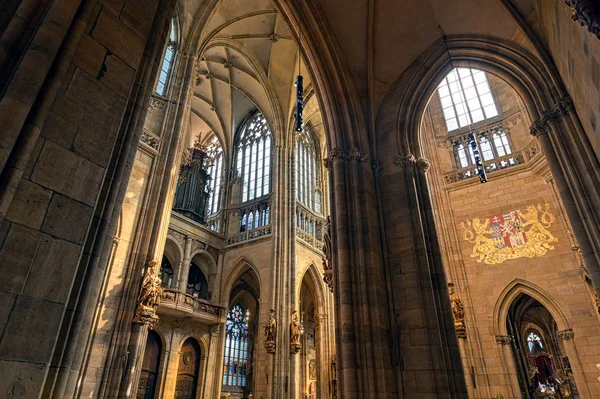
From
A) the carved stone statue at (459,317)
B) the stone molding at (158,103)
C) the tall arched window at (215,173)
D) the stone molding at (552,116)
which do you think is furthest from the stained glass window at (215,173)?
the stone molding at (552,116)

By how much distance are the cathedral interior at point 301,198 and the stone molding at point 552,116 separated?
Result: 0.04 meters

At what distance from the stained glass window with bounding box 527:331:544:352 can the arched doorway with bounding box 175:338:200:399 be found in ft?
53.5

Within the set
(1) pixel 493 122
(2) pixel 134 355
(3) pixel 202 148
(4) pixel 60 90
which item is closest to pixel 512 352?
(1) pixel 493 122

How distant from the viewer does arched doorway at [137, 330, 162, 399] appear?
495 inches

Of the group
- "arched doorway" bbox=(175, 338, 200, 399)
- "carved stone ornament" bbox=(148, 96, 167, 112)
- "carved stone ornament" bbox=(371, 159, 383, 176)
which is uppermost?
"carved stone ornament" bbox=(148, 96, 167, 112)

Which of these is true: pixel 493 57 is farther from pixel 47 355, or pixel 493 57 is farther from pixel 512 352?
pixel 47 355

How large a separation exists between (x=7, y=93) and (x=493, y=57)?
8.92 metres

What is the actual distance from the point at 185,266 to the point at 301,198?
22.6 feet

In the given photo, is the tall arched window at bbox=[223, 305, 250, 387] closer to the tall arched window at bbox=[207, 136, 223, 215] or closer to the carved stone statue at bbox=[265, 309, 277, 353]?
the carved stone statue at bbox=[265, 309, 277, 353]

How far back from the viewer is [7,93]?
2279 millimetres

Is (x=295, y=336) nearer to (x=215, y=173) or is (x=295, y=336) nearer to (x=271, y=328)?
(x=271, y=328)

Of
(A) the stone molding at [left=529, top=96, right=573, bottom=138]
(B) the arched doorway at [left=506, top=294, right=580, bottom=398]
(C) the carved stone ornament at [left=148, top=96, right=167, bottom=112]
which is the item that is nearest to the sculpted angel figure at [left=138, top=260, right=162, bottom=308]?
(C) the carved stone ornament at [left=148, top=96, right=167, bottom=112]

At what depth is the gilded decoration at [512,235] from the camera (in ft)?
37.8

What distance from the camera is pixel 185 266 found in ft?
52.0
